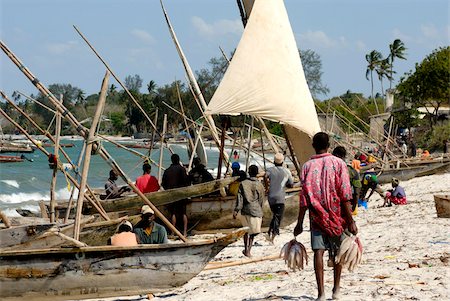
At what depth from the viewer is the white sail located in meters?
12.7

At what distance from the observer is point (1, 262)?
8070mm

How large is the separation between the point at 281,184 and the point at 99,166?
49.8m

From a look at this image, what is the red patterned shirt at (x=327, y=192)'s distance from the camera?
6234 millimetres

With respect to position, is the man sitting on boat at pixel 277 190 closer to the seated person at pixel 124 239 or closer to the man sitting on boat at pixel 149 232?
the man sitting on boat at pixel 149 232

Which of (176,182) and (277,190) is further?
(176,182)

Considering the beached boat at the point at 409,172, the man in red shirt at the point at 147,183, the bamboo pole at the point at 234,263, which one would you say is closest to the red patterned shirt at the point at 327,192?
the bamboo pole at the point at 234,263

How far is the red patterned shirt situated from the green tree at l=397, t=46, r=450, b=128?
38193 millimetres

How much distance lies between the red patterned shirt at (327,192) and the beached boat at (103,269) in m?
1.91

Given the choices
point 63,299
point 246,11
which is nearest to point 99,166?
point 246,11

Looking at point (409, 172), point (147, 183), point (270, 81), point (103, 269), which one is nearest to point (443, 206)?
point (270, 81)

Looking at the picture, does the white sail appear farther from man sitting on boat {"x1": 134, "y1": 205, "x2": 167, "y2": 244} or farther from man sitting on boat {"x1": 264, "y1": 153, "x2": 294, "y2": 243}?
man sitting on boat {"x1": 134, "y1": 205, "x2": 167, "y2": 244}

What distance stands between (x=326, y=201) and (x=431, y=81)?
127 feet

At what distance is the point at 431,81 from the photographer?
43.2 metres

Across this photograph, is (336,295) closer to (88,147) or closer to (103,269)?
(103,269)
